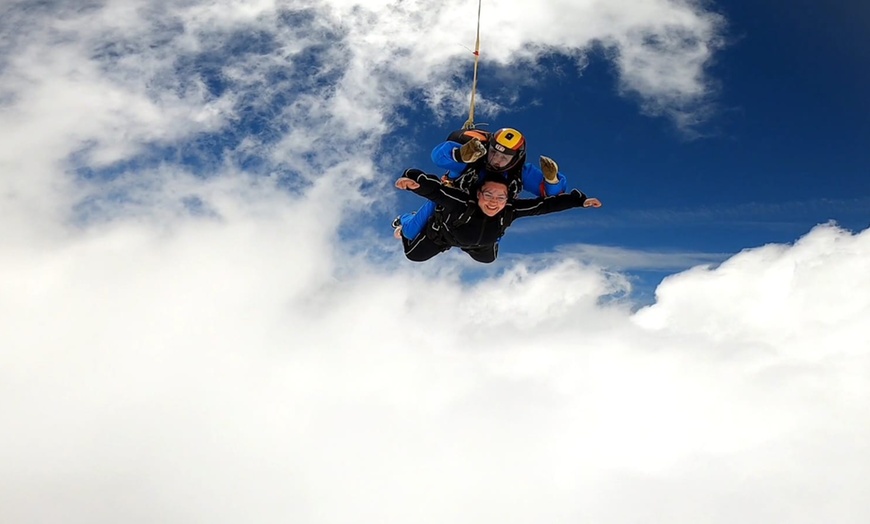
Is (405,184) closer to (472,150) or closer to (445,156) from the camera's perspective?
(445,156)

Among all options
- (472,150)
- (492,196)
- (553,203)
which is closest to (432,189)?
(492,196)

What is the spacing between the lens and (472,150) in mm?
5371

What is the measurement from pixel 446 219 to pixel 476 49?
2212 mm

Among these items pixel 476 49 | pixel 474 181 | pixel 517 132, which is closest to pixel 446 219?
pixel 474 181

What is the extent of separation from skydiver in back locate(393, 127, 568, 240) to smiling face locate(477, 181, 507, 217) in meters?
0.15

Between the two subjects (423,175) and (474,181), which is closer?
(423,175)

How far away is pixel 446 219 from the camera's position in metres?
6.99

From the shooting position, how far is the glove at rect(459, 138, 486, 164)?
5.35 meters

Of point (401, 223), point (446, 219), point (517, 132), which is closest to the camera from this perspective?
point (517, 132)

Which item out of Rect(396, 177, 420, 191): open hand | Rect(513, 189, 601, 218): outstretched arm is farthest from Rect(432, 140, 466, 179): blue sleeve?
Rect(513, 189, 601, 218): outstretched arm

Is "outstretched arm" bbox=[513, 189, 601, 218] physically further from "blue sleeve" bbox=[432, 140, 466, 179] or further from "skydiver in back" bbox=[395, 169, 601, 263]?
"blue sleeve" bbox=[432, 140, 466, 179]

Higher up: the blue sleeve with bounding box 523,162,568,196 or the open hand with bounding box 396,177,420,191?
the blue sleeve with bounding box 523,162,568,196

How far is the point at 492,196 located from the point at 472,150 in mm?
1051

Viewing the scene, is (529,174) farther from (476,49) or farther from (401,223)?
(401,223)
